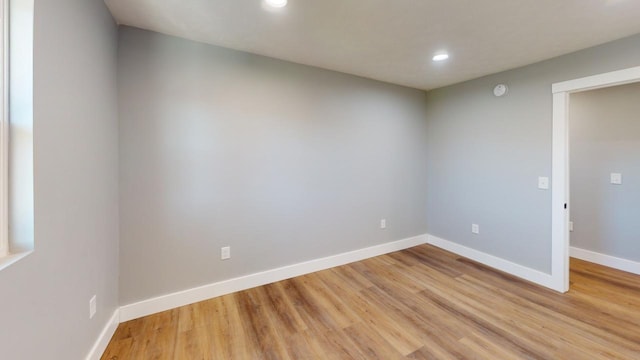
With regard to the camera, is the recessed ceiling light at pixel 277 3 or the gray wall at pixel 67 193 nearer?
the gray wall at pixel 67 193

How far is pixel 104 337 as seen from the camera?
5.93 ft

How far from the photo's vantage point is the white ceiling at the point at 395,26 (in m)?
1.80

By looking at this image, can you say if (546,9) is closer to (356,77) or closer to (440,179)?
(356,77)

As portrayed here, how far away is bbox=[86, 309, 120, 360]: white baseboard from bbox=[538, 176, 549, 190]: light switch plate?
416cm

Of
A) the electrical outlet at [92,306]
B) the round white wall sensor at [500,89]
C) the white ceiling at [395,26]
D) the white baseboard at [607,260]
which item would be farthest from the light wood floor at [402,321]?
the white ceiling at [395,26]

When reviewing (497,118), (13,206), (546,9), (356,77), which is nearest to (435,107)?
(497,118)

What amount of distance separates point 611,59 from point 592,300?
223 cm

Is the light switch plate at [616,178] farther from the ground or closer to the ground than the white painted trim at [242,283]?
farther from the ground

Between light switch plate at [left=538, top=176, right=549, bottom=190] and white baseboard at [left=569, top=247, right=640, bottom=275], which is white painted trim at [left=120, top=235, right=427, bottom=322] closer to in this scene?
light switch plate at [left=538, top=176, right=549, bottom=190]

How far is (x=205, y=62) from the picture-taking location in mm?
2393

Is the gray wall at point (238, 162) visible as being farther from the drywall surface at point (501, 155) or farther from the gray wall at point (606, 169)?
the gray wall at point (606, 169)

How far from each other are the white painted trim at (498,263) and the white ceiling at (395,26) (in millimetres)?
2308

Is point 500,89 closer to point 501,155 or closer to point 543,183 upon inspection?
point 501,155

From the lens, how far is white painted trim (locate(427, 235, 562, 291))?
2.75 m
